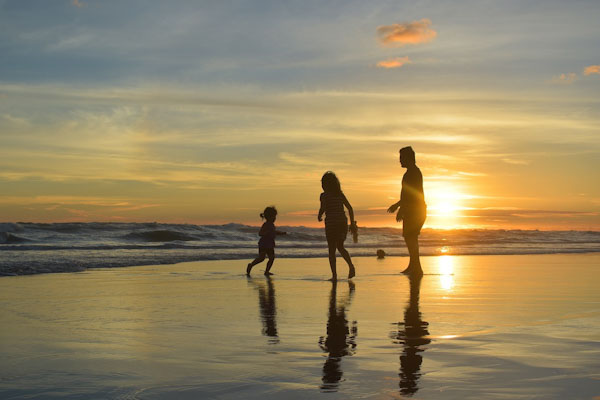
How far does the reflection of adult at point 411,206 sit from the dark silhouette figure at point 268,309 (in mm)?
2897

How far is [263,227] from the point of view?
503 inches

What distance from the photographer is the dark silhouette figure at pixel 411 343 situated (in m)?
3.36

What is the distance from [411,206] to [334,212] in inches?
59.1

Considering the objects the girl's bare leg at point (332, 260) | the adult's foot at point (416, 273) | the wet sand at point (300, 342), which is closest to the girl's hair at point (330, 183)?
the girl's bare leg at point (332, 260)

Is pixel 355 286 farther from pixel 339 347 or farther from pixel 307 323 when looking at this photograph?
pixel 339 347

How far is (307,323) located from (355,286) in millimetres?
3718

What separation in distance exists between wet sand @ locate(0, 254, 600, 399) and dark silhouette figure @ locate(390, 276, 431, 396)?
0.01m

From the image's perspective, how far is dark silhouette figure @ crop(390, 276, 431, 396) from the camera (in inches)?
132

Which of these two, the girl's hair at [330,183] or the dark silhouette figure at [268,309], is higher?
the girl's hair at [330,183]

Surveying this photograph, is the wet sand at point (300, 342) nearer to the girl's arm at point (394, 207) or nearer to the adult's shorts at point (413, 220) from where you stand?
the adult's shorts at point (413, 220)

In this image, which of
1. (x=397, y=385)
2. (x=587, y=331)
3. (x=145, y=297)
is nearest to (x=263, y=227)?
(x=145, y=297)

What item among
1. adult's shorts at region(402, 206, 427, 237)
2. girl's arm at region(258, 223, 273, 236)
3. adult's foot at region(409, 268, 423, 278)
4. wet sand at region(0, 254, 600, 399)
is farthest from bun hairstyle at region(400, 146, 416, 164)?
wet sand at region(0, 254, 600, 399)

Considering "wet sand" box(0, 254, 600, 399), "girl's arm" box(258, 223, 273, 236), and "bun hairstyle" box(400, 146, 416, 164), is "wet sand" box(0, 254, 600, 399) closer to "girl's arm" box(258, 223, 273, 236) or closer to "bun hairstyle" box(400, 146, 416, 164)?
"bun hairstyle" box(400, 146, 416, 164)

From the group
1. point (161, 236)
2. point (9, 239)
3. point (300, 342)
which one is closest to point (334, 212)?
point (300, 342)
